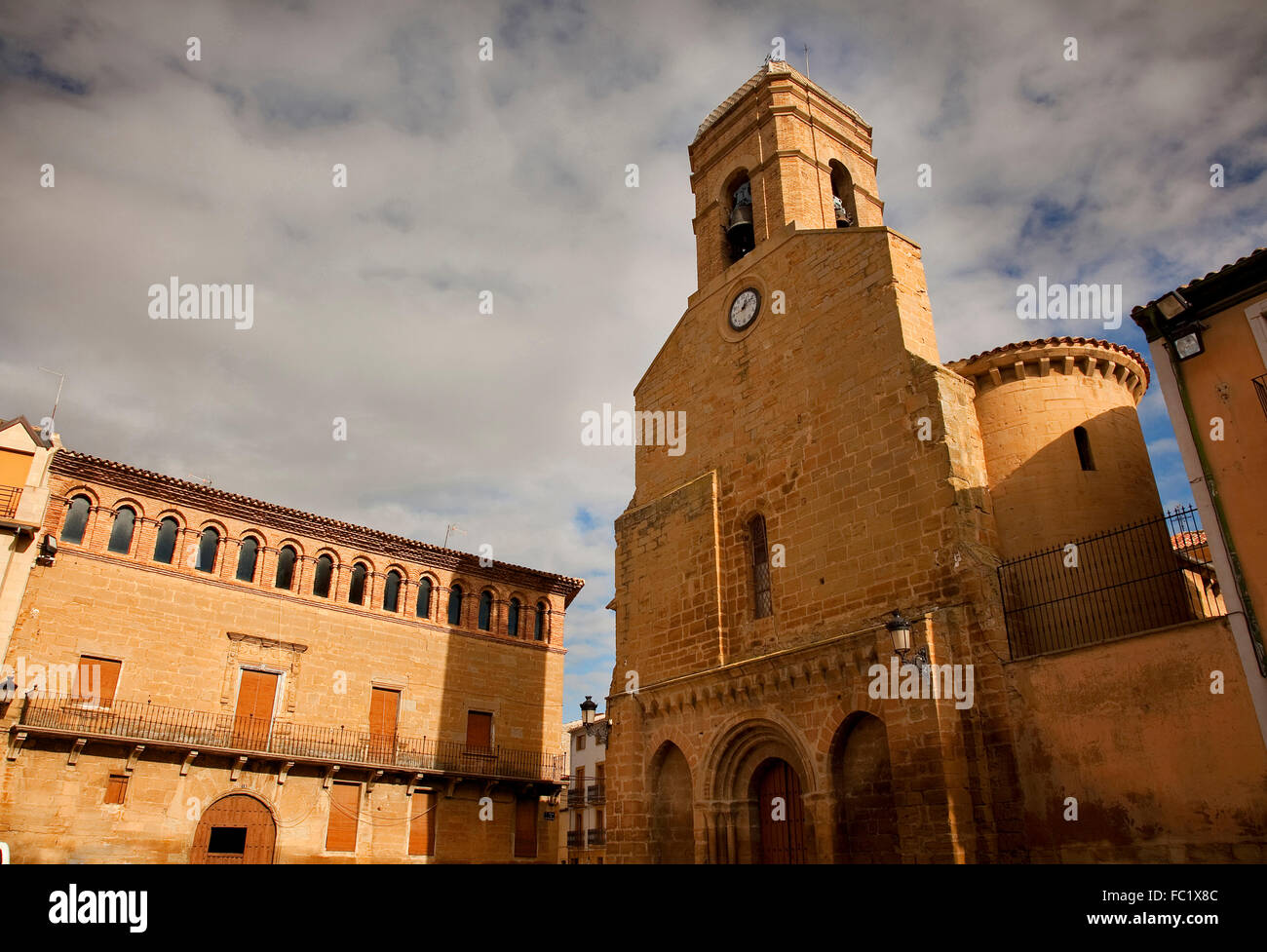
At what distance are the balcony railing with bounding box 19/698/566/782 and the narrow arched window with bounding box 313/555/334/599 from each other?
12.6 feet

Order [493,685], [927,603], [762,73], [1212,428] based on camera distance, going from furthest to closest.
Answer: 1. [493,685]
2. [762,73]
3. [927,603]
4. [1212,428]

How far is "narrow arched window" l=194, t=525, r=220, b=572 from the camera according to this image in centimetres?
2191

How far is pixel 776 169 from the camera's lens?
57.7ft

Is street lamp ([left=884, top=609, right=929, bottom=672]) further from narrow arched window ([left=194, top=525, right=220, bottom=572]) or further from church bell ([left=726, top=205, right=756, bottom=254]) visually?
narrow arched window ([left=194, top=525, right=220, bottom=572])

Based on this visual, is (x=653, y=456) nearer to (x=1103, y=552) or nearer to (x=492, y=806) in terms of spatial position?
(x=1103, y=552)

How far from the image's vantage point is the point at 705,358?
17.6 metres

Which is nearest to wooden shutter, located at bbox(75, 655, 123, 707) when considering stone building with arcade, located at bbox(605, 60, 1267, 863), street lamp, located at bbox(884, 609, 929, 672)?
stone building with arcade, located at bbox(605, 60, 1267, 863)

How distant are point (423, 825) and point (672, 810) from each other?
10.6 meters

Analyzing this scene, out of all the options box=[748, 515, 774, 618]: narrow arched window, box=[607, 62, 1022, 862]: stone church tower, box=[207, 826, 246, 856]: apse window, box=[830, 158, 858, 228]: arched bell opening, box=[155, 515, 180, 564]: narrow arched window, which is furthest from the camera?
box=[155, 515, 180, 564]: narrow arched window
